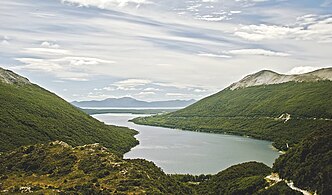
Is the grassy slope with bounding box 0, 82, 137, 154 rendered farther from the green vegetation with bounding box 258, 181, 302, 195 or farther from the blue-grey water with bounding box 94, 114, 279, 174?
the green vegetation with bounding box 258, 181, 302, 195

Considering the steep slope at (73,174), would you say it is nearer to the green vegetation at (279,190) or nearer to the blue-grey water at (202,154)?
the green vegetation at (279,190)

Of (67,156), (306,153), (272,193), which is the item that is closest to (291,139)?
(306,153)

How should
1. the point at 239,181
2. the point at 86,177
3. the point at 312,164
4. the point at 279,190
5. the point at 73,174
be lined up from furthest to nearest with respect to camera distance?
the point at 239,181, the point at 312,164, the point at 279,190, the point at 73,174, the point at 86,177

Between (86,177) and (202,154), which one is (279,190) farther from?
(202,154)

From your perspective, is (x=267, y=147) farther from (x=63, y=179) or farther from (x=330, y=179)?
(x=63, y=179)

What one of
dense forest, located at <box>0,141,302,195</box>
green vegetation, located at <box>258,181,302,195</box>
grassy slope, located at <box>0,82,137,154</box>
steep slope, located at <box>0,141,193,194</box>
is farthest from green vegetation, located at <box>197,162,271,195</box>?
grassy slope, located at <box>0,82,137,154</box>

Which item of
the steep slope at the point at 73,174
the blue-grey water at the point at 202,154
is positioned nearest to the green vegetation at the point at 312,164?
the steep slope at the point at 73,174

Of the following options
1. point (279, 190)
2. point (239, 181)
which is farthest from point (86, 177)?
point (239, 181)
